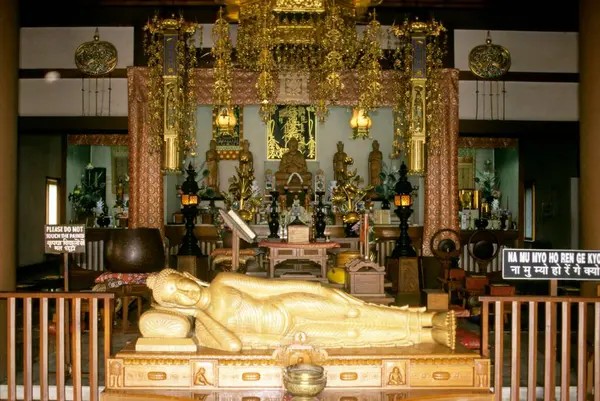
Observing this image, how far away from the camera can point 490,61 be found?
24.7 ft

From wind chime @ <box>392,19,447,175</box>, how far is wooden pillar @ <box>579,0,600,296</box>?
270 centimetres

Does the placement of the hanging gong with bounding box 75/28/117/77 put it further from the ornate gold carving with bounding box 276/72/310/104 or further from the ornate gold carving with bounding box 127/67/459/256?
the ornate gold carving with bounding box 276/72/310/104

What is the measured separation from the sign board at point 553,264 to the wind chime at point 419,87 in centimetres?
419

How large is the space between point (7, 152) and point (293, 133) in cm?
839

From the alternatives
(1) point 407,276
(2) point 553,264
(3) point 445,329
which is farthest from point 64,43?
(2) point 553,264

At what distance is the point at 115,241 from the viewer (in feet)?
18.5

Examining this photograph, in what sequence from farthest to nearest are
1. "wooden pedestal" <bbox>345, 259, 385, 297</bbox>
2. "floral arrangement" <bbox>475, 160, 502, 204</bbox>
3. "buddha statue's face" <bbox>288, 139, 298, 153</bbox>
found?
"buddha statue's face" <bbox>288, 139, 298, 153</bbox> → "floral arrangement" <bbox>475, 160, 502, 204</bbox> → "wooden pedestal" <bbox>345, 259, 385, 297</bbox>

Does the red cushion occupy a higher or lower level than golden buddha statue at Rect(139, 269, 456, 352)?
lower

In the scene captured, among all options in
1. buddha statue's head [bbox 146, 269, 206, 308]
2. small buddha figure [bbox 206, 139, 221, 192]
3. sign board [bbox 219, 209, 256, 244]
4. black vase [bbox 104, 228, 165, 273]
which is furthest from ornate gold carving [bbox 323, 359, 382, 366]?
small buddha figure [bbox 206, 139, 221, 192]

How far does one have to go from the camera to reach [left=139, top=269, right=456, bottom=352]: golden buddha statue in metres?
3.32

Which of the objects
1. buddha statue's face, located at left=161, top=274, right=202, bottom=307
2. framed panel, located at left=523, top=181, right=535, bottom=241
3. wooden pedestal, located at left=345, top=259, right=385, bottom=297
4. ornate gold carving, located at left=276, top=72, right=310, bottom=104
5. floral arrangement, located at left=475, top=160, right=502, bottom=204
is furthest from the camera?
framed panel, located at left=523, top=181, right=535, bottom=241

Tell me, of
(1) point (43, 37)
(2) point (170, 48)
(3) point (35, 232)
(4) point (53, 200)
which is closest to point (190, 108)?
(2) point (170, 48)

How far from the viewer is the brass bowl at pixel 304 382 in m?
2.56

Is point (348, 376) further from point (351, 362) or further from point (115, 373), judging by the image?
point (115, 373)
